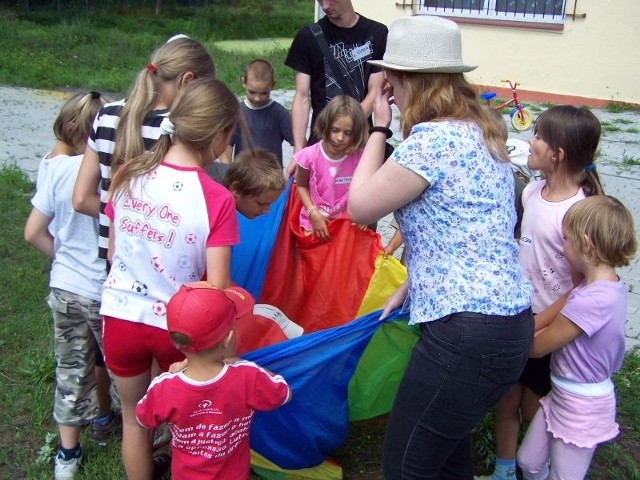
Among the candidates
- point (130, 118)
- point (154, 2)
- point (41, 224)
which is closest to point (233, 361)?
point (130, 118)

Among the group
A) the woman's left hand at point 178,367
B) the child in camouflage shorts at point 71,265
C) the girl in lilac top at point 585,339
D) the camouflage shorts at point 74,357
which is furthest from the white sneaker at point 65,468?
the girl in lilac top at point 585,339

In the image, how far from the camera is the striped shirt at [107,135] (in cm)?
228

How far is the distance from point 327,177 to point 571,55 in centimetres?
823

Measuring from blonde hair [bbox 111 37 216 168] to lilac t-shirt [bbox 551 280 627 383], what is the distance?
55.7 inches

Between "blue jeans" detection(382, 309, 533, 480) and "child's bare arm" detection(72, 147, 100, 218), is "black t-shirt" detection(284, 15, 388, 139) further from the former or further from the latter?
"blue jeans" detection(382, 309, 533, 480)

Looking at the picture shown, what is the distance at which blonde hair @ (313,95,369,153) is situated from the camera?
10.8 ft

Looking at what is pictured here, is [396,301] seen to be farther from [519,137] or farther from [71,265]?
[519,137]

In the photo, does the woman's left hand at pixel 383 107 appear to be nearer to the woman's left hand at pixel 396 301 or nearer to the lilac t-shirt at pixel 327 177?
the woman's left hand at pixel 396 301

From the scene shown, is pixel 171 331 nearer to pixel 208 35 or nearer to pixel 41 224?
pixel 41 224

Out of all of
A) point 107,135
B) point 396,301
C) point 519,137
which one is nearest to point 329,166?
point 396,301

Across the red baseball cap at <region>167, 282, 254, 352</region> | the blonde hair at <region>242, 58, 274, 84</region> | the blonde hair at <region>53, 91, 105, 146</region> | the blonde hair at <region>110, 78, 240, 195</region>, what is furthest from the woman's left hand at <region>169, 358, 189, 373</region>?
the blonde hair at <region>242, 58, 274, 84</region>

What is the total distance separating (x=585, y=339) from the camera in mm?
2242

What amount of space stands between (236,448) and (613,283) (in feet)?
4.16

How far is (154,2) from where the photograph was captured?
27188mm
